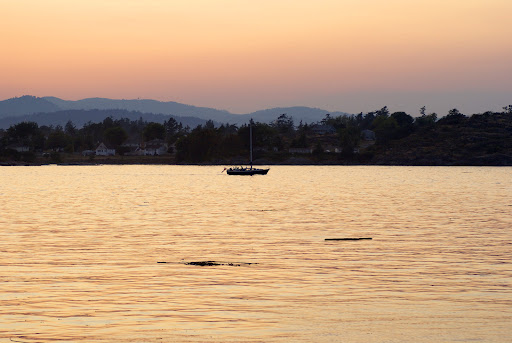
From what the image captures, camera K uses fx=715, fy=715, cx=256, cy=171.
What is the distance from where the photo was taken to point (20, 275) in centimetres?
2902

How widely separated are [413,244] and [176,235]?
15.2 meters

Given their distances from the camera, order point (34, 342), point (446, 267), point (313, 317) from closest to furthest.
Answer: point (34, 342)
point (313, 317)
point (446, 267)

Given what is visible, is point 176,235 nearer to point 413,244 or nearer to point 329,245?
point 329,245

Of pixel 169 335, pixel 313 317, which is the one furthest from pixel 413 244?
pixel 169 335

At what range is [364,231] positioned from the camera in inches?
1939

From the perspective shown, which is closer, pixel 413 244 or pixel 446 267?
pixel 446 267

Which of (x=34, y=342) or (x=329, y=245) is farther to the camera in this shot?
(x=329, y=245)

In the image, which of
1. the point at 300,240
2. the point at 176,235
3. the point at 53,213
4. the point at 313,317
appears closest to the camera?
the point at 313,317

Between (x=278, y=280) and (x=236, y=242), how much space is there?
14594 mm

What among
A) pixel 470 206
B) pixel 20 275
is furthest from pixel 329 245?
pixel 470 206

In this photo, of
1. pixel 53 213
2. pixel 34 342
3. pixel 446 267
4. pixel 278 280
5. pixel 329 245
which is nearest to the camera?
pixel 34 342

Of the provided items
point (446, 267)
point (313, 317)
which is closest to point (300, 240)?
point (446, 267)

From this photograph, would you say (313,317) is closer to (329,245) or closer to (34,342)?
(34,342)

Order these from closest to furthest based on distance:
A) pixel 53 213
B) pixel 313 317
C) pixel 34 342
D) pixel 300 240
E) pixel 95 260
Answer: pixel 34 342 < pixel 313 317 < pixel 95 260 < pixel 300 240 < pixel 53 213
